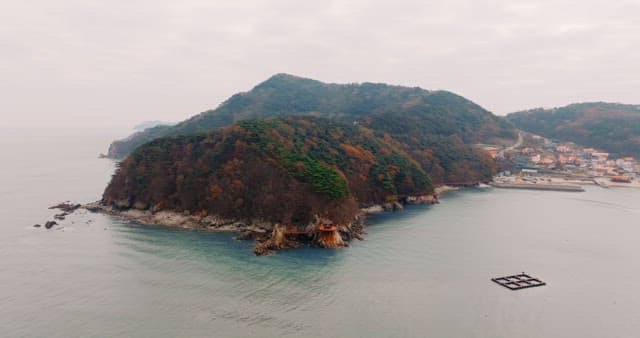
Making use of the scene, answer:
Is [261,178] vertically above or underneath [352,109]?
underneath

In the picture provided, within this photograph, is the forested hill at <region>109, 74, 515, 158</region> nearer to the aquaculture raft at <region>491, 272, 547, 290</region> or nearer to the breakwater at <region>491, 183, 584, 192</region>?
the breakwater at <region>491, 183, 584, 192</region>

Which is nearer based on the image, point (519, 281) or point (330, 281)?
point (330, 281)

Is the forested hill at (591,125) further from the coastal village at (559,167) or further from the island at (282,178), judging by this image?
the island at (282,178)

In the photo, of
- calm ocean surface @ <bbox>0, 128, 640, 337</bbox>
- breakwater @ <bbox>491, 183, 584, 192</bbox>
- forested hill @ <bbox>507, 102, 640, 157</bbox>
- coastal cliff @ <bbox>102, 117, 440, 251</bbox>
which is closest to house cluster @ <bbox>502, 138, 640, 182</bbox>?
forested hill @ <bbox>507, 102, 640, 157</bbox>

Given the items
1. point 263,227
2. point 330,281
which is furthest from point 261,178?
point 330,281

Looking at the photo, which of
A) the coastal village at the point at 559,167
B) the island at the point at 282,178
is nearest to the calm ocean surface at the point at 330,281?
the island at the point at 282,178

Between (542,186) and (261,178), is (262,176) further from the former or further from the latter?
(542,186)
